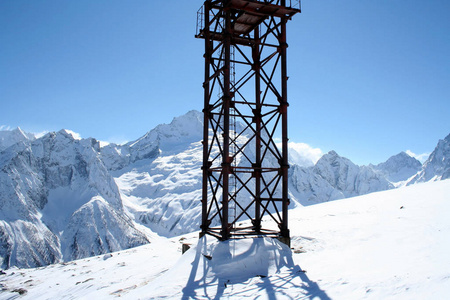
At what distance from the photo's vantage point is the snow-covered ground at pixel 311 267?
8.81 meters

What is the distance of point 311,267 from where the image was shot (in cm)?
1135

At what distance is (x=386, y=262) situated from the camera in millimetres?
10086

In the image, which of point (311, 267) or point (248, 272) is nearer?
point (311, 267)

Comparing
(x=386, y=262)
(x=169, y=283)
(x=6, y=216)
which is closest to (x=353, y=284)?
(x=386, y=262)

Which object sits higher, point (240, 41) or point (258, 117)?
point (240, 41)

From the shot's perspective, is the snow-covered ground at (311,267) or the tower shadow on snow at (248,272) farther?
the tower shadow on snow at (248,272)

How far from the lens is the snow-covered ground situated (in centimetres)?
881

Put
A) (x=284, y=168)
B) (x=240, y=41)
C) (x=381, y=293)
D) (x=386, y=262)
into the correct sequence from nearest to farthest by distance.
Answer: (x=381, y=293)
(x=386, y=262)
(x=284, y=168)
(x=240, y=41)

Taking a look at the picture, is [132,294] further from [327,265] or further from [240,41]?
[240,41]

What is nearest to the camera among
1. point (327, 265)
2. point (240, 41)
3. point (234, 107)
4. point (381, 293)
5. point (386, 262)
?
point (381, 293)

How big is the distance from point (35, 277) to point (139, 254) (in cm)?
629

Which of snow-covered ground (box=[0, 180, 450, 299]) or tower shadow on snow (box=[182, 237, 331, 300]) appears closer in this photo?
snow-covered ground (box=[0, 180, 450, 299])

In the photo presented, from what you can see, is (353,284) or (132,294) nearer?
(353,284)

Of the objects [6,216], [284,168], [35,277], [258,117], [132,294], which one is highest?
[258,117]
